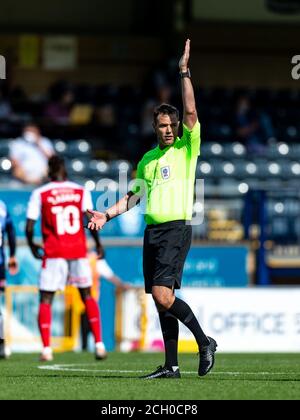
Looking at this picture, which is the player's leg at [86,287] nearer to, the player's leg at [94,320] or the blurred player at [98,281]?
the player's leg at [94,320]

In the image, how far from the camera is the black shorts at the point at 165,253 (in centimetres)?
994

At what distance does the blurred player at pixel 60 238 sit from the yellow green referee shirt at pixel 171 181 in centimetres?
410

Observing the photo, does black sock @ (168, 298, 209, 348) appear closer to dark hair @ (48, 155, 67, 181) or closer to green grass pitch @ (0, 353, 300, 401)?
green grass pitch @ (0, 353, 300, 401)

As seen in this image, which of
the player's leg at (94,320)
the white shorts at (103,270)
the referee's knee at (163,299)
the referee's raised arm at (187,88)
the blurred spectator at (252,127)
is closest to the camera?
the referee's raised arm at (187,88)

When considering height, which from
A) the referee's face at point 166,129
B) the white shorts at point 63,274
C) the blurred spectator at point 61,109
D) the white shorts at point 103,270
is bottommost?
the white shorts at point 103,270

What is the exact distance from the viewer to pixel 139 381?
387 inches

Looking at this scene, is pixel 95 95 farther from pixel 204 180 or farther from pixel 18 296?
pixel 18 296

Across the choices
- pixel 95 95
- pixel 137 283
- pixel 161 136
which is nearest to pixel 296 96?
pixel 95 95

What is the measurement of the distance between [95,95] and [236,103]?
9.17 ft

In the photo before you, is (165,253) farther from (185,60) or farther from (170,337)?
(185,60)

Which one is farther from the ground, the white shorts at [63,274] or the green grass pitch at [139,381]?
the white shorts at [63,274]

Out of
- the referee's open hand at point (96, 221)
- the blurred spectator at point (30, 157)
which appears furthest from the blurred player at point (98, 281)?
the referee's open hand at point (96, 221)

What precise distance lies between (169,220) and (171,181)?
31cm

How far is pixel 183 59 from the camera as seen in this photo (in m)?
9.70
